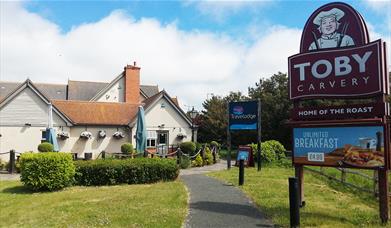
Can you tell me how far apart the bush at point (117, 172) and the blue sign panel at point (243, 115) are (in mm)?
6755

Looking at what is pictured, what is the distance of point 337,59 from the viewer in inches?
385

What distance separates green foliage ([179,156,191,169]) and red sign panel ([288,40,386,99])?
1181 cm

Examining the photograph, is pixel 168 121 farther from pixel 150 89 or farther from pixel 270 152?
pixel 150 89

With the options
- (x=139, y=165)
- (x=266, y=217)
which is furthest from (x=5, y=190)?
(x=266, y=217)

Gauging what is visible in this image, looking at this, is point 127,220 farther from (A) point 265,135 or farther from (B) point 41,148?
(A) point 265,135

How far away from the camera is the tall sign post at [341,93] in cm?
899

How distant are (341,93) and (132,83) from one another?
3251cm

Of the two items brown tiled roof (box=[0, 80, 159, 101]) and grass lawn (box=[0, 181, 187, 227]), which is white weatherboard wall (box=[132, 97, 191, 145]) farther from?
grass lawn (box=[0, 181, 187, 227])

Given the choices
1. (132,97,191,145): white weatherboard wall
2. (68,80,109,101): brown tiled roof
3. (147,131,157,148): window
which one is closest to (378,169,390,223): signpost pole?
(132,97,191,145): white weatherboard wall

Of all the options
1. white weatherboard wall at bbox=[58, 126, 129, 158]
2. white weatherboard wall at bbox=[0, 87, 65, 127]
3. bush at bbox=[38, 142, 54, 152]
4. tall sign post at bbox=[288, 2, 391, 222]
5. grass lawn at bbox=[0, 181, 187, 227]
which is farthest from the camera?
white weatherboard wall at bbox=[58, 126, 129, 158]

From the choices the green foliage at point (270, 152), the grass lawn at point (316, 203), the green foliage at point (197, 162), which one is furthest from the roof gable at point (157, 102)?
the grass lawn at point (316, 203)

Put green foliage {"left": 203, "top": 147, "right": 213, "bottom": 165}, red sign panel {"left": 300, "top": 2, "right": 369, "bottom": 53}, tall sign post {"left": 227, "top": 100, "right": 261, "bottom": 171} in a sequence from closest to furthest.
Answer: red sign panel {"left": 300, "top": 2, "right": 369, "bottom": 53} → tall sign post {"left": 227, "top": 100, "right": 261, "bottom": 171} → green foliage {"left": 203, "top": 147, "right": 213, "bottom": 165}

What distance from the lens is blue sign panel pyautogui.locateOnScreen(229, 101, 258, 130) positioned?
20734 mm

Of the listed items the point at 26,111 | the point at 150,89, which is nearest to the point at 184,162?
the point at 26,111
